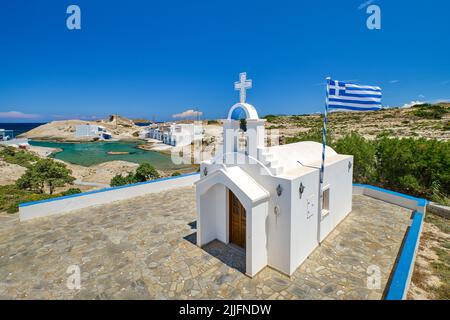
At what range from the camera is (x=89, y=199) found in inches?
451

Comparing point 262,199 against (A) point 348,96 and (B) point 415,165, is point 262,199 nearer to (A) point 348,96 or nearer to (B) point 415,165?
(A) point 348,96

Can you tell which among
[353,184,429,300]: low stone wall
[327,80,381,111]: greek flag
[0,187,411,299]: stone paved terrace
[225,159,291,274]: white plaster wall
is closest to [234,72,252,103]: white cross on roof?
[225,159,291,274]: white plaster wall

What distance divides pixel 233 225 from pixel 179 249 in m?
1.94

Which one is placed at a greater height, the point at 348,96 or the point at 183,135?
the point at 183,135

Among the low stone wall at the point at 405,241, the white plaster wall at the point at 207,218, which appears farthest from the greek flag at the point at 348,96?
the white plaster wall at the point at 207,218

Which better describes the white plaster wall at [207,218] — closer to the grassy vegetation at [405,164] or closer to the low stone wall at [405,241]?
the low stone wall at [405,241]

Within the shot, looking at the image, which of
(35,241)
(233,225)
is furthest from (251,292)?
(35,241)

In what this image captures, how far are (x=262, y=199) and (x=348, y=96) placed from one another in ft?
13.3

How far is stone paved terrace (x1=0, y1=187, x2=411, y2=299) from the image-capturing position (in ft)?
18.7

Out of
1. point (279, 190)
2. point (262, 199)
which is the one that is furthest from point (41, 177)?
point (279, 190)

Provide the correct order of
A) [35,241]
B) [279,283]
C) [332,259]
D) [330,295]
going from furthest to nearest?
[35,241] → [332,259] → [279,283] → [330,295]
